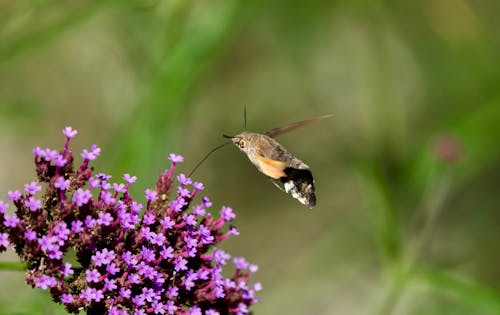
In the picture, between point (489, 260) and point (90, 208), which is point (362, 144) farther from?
point (90, 208)

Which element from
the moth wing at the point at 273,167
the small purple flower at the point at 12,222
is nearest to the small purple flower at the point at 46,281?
the small purple flower at the point at 12,222

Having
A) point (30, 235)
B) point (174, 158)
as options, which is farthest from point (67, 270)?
point (174, 158)

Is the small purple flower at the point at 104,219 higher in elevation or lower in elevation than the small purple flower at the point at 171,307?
higher

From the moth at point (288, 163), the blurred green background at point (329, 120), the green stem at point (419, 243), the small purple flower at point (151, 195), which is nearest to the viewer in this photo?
the small purple flower at point (151, 195)

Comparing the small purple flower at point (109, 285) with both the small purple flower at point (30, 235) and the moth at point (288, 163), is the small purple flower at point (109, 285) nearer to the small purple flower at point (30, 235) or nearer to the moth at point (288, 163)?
the small purple flower at point (30, 235)

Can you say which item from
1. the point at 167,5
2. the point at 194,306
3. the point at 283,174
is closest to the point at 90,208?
the point at 194,306

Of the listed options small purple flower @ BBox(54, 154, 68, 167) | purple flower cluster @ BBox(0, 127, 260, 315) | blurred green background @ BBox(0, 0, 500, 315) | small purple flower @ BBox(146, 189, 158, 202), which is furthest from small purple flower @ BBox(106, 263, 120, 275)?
blurred green background @ BBox(0, 0, 500, 315)

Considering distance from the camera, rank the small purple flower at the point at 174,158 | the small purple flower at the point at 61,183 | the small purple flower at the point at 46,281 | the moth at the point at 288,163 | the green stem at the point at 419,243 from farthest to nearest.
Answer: the green stem at the point at 419,243 → the moth at the point at 288,163 → the small purple flower at the point at 174,158 → the small purple flower at the point at 61,183 → the small purple flower at the point at 46,281
